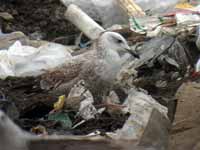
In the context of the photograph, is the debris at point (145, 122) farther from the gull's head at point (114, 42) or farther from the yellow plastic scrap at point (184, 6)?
the yellow plastic scrap at point (184, 6)

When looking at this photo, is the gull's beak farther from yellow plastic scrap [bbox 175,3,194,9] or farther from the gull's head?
yellow plastic scrap [bbox 175,3,194,9]

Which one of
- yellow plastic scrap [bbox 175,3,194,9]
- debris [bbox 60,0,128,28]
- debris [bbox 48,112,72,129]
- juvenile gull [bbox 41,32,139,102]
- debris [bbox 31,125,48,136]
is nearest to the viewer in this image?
debris [bbox 31,125,48,136]

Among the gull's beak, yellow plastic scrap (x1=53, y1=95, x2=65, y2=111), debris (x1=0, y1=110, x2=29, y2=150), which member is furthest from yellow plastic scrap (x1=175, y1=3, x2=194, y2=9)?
debris (x1=0, y1=110, x2=29, y2=150)

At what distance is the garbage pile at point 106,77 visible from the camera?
4.57 metres

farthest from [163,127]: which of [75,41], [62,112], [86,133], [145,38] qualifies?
[75,41]

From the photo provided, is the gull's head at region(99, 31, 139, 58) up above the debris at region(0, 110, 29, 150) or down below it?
below

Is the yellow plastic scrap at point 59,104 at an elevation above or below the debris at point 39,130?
below

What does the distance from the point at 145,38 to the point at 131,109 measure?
5.12 ft

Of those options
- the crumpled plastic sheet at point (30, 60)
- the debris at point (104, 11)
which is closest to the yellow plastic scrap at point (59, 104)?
the crumpled plastic sheet at point (30, 60)

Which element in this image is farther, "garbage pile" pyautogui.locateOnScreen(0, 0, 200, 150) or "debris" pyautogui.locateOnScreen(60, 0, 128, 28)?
"debris" pyautogui.locateOnScreen(60, 0, 128, 28)

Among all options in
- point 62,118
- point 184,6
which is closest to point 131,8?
point 184,6

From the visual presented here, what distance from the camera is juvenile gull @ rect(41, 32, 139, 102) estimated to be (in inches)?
212

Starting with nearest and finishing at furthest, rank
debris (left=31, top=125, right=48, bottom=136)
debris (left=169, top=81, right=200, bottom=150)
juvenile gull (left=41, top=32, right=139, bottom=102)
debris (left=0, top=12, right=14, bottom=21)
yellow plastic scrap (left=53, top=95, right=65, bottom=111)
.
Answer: debris (left=169, top=81, right=200, bottom=150) < debris (left=31, top=125, right=48, bottom=136) < yellow plastic scrap (left=53, top=95, right=65, bottom=111) < juvenile gull (left=41, top=32, right=139, bottom=102) < debris (left=0, top=12, right=14, bottom=21)

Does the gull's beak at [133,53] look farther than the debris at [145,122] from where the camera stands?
Yes
